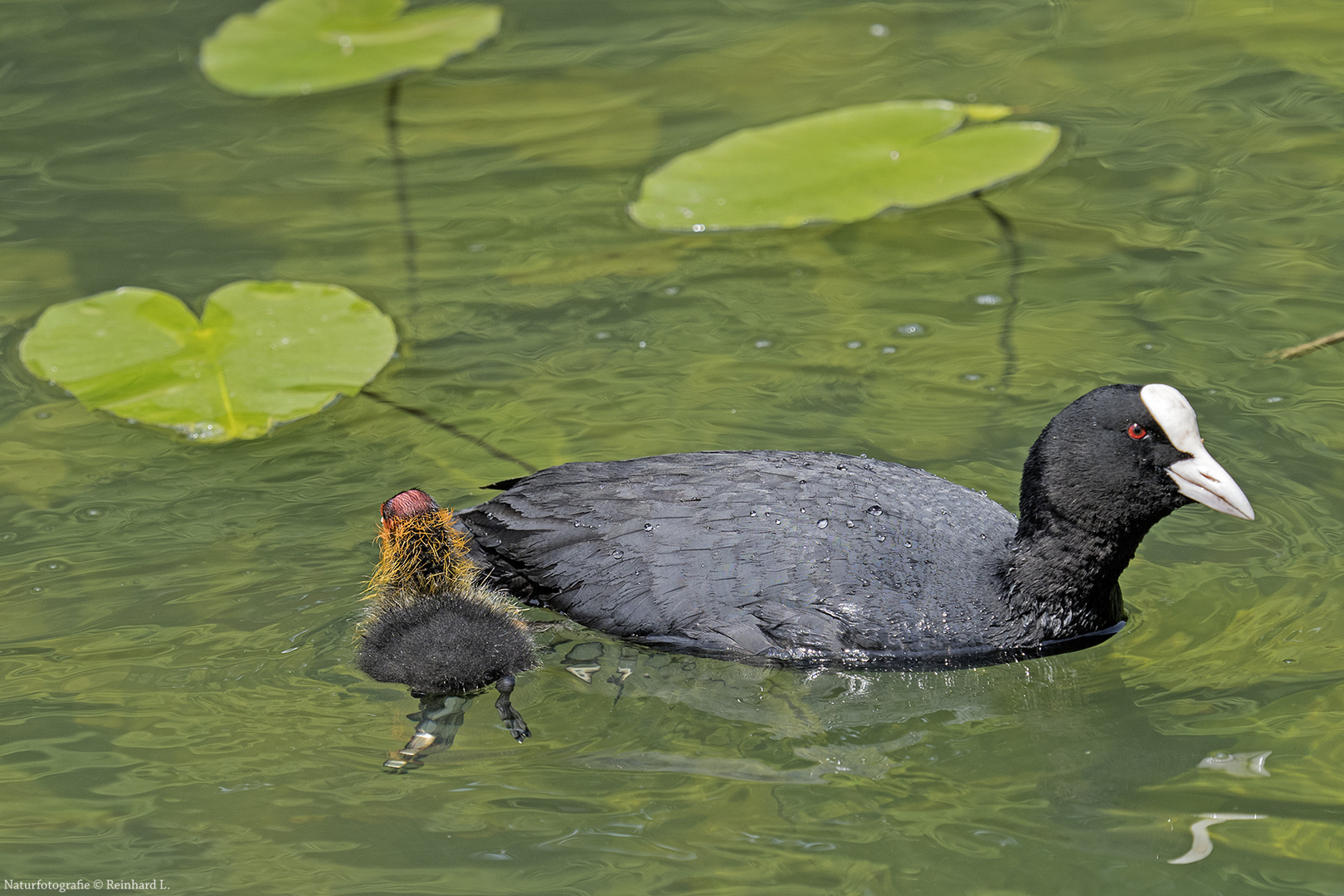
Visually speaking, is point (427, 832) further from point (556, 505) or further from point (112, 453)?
point (112, 453)

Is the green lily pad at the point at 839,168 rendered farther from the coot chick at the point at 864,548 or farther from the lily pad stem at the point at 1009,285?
the coot chick at the point at 864,548

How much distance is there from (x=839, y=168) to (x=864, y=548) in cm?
232

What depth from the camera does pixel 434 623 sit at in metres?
3.69

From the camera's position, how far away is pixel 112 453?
4.79 m

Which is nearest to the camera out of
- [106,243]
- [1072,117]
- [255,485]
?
[255,485]

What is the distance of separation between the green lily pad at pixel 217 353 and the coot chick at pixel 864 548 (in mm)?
1155

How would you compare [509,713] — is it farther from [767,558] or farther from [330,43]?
[330,43]

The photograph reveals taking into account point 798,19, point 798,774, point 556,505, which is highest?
point 798,19

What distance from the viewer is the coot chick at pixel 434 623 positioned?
3635 millimetres

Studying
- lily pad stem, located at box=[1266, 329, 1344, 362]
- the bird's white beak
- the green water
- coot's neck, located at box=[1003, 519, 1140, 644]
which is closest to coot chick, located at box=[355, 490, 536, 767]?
the green water

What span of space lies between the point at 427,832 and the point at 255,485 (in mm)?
1688

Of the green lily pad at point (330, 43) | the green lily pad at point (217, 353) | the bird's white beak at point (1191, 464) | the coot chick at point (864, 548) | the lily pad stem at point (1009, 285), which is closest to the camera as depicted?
the bird's white beak at point (1191, 464)

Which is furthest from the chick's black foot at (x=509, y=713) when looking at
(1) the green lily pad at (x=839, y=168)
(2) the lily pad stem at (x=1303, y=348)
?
(2) the lily pad stem at (x=1303, y=348)

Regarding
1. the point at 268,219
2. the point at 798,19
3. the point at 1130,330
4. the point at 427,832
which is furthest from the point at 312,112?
the point at 427,832
